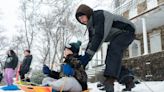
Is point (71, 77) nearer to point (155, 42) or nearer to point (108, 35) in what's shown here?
point (108, 35)

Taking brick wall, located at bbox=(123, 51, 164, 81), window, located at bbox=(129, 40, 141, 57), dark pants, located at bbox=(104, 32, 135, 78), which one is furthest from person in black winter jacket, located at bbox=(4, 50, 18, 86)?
window, located at bbox=(129, 40, 141, 57)

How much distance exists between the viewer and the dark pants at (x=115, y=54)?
163 inches

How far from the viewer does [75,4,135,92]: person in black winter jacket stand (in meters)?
4.18

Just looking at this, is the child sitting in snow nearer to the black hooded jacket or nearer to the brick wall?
the black hooded jacket

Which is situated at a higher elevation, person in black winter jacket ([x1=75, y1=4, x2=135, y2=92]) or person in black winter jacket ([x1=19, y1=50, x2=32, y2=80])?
person in black winter jacket ([x1=75, y1=4, x2=135, y2=92])

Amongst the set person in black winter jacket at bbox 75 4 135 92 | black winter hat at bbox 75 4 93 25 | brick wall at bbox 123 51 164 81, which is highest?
black winter hat at bbox 75 4 93 25

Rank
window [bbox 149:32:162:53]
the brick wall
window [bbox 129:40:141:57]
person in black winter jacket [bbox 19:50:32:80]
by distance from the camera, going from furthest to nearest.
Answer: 1. window [bbox 129:40:141:57]
2. window [bbox 149:32:162:53]
3. the brick wall
4. person in black winter jacket [bbox 19:50:32:80]

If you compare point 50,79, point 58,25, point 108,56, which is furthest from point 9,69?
point 58,25

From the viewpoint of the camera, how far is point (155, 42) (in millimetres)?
21031

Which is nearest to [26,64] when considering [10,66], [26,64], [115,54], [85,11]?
[26,64]

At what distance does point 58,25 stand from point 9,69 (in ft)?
68.1

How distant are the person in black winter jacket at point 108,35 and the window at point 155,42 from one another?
53.4ft

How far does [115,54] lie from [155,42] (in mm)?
17290

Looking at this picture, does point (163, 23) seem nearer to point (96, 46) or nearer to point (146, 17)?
point (146, 17)
